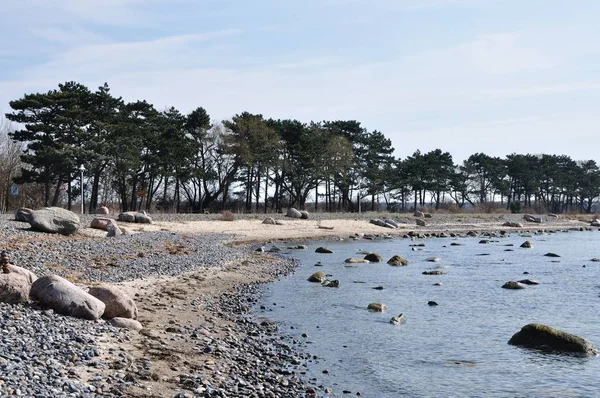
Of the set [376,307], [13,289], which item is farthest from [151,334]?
[376,307]

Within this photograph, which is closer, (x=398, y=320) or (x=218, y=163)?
(x=398, y=320)

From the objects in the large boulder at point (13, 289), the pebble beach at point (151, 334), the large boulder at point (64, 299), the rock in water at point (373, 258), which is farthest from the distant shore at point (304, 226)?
the large boulder at point (13, 289)

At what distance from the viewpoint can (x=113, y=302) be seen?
12.7m

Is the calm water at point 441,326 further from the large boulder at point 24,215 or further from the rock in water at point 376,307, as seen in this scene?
the large boulder at point 24,215

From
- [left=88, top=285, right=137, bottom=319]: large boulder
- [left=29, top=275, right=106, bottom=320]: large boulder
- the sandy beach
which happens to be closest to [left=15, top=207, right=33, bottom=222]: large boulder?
the sandy beach

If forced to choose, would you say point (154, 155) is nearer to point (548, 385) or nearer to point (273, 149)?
point (273, 149)

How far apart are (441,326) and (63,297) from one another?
371 inches

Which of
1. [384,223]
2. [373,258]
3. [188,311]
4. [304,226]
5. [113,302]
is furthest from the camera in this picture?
[384,223]

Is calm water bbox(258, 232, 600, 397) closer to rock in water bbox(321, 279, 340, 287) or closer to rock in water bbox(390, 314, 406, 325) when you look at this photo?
rock in water bbox(390, 314, 406, 325)

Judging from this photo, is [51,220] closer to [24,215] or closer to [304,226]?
[24,215]

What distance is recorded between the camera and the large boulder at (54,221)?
26.3 metres

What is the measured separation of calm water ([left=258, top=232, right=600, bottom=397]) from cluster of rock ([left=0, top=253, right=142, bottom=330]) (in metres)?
4.10

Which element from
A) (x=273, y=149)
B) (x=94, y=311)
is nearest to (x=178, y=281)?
(x=94, y=311)

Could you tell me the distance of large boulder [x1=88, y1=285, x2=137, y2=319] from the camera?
12.6 m
